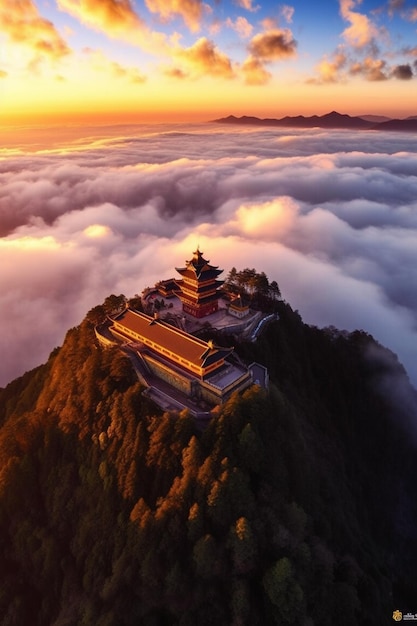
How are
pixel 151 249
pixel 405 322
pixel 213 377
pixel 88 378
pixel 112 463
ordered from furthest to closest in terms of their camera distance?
pixel 151 249, pixel 405 322, pixel 88 378, pixel 213 377, pixel 112 463

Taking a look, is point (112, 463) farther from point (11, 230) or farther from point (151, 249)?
point (11, 230)

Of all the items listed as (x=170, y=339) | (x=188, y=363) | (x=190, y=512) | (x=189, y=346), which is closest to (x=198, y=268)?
(x=170, y=339)

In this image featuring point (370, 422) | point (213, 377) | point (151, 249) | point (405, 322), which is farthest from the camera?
point (151, 249)

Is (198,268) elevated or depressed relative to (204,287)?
elevated

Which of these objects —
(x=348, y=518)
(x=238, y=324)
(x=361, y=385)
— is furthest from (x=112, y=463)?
(x=361, y=385)

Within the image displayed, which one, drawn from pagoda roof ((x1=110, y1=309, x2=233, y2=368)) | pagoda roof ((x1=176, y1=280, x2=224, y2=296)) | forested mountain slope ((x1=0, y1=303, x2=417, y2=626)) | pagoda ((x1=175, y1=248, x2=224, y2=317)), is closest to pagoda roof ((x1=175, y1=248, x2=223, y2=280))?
pagoda ((x1=175, y1=248, x2=224, y2=317))

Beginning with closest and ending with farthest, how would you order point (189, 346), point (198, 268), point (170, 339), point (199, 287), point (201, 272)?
point (189, 346) → point (170, 339) → point (199, 287) → point (201, 272) → point (198, 268)

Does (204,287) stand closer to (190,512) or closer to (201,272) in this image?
(201,272)
